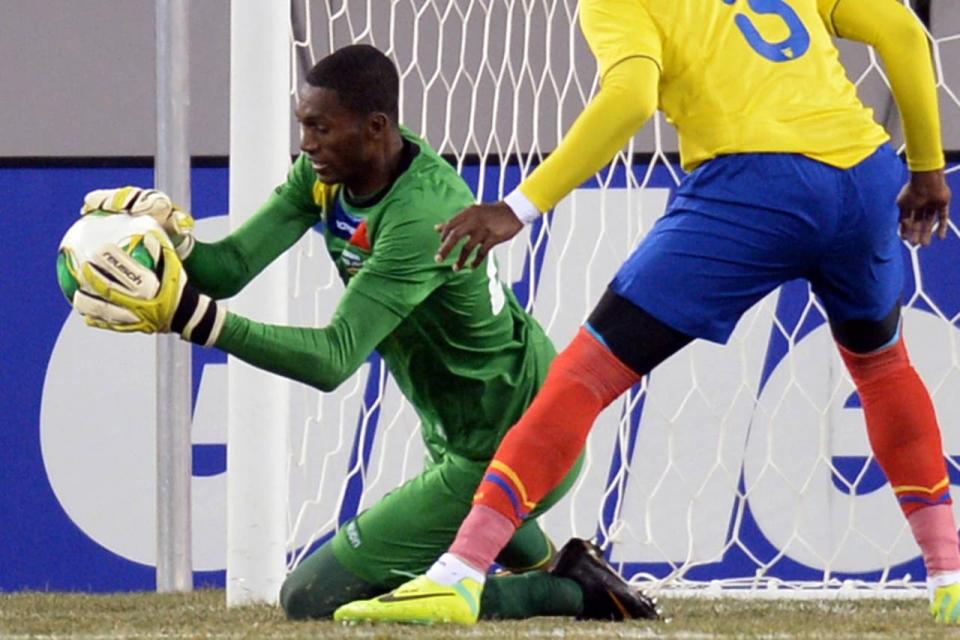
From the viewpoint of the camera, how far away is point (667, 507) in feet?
13.4

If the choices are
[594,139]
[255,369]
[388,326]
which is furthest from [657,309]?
[255,369]

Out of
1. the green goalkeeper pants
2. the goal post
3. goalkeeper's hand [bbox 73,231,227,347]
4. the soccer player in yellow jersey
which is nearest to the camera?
goalkeeper's hand [bbox 73,231,227,347]

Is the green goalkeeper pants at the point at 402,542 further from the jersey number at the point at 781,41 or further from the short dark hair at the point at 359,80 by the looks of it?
the jersey number at the point at 781,41

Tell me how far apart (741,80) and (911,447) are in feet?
1.90

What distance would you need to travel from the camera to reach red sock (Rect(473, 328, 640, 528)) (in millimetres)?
2357

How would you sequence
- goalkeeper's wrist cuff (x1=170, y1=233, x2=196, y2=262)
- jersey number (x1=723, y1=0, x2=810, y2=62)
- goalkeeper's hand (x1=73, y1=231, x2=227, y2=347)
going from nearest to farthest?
goalkeeper's hand (x1=73, y1=231, x2=227, y2=347) < jersey number (x1=723, y1=0, x2=810, y2=62) < goalkeeper's wrist cuff (x1=170, y1=233, x2=196, y2=262)

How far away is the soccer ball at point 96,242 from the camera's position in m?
2.22

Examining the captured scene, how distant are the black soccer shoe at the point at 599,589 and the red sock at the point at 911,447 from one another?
0.44 m

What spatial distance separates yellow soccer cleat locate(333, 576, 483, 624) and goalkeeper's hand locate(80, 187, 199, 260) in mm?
618

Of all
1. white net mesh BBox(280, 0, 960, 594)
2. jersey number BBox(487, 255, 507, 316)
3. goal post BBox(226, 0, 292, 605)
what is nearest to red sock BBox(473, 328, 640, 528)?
jersey number BBox(487, 255, 507, 316)

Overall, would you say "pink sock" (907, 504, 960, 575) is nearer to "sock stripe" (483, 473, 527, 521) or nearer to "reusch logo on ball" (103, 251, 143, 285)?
"sock stripe" (483, 473, 527, 521)

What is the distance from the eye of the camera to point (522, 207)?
226cm

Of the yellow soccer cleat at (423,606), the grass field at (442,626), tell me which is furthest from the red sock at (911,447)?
the yellow soccer cleat at (423,606)

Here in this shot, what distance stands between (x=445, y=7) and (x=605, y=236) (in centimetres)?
74
